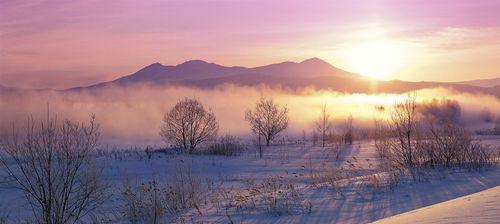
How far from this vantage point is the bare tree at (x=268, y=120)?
37.2 m

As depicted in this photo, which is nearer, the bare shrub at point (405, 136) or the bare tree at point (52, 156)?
the bare tree at point (52, 156)

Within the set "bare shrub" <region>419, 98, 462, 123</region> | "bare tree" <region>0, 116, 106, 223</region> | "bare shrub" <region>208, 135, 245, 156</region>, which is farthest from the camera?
"bare shrub" <region>419, 98, 462, 123</region>

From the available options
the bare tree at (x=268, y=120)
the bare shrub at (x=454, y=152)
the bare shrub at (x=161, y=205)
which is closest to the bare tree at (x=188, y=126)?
the bare tree at (x=268, y=120)

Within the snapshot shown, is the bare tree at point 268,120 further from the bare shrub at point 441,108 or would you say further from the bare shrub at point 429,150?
the bare shrub at point 441,108

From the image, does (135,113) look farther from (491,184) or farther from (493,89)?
(491,184)

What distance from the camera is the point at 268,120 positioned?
37531mm

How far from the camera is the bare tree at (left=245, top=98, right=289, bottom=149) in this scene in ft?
122

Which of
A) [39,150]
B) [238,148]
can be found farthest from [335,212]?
[238,148]

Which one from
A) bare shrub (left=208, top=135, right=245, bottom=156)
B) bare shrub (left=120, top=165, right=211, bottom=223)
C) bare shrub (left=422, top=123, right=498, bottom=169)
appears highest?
bare shrub (left=422, top=123, right=498, bottom=169)

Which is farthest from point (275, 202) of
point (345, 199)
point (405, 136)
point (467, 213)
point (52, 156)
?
point (405, 136)

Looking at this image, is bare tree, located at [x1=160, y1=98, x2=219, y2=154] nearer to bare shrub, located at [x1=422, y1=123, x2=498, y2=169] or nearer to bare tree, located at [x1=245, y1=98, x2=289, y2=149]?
bare tree, located at [x1=245, y1=98, x2=289, y2=149]

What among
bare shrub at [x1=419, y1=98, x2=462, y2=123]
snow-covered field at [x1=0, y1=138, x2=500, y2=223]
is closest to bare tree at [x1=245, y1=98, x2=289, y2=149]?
snow-covered field at [x1=0, y1=138, x2=500, y2=223]

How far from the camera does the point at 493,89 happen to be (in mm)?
138000

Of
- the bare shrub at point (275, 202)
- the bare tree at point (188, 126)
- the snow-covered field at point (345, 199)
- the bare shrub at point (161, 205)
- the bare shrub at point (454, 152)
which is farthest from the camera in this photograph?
the bare tree at point (188, 126)
